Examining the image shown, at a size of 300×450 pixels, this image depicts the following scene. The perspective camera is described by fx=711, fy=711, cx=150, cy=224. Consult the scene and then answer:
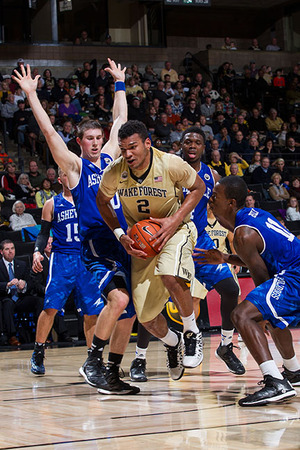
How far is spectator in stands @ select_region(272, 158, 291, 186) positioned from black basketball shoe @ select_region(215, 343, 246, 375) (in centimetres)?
1020

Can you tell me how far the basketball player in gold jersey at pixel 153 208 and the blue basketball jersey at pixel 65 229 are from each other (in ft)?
5.75

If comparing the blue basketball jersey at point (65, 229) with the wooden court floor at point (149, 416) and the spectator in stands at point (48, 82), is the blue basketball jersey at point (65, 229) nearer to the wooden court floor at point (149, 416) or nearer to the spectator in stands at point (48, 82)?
the wooden court floor at point (149, 416)

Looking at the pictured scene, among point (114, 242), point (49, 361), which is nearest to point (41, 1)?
point (49, 361)

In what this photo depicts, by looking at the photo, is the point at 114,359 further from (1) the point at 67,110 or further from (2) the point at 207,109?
(2) the point at 207,109

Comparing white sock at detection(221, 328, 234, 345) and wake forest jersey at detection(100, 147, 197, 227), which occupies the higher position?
→ wake forest jersey at detection(100, 147, 197, 227)

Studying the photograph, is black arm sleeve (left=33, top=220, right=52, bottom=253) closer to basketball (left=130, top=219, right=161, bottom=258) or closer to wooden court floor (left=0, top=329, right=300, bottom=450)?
wooden court floor (left=0, top=329, right=300, bottom=450)

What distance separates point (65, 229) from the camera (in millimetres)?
6750

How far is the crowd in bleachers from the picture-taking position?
43.6ft

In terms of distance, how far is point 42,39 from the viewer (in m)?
20.7

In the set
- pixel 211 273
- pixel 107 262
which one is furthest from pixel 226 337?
pixel 107 262

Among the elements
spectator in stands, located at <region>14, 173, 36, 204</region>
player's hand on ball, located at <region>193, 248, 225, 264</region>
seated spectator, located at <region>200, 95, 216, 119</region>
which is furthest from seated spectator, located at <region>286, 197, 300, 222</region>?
player's hand on ball, located at <region>193, 248, 225, 264</region>

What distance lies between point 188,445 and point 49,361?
462cm

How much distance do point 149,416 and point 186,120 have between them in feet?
43.9

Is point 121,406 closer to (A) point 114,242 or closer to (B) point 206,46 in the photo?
(A) point 114,242
